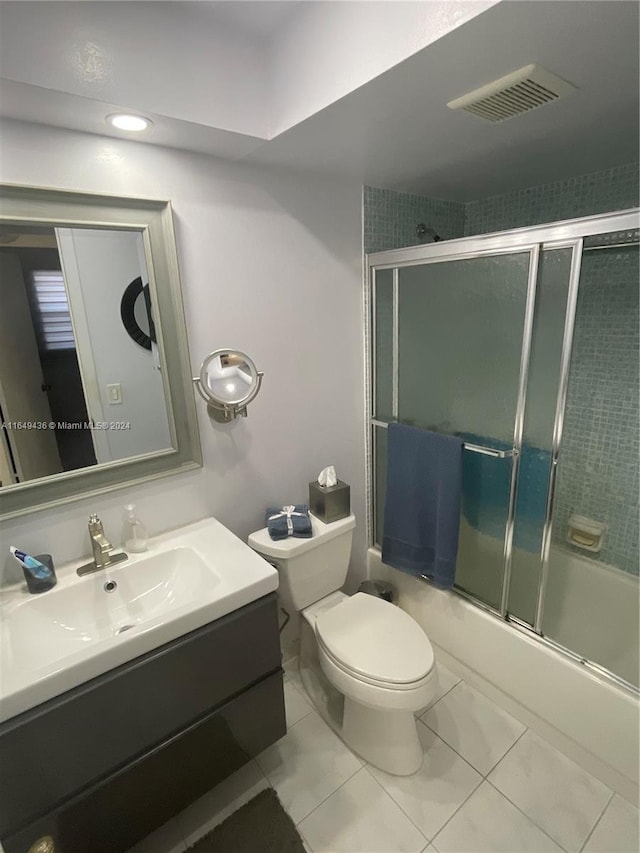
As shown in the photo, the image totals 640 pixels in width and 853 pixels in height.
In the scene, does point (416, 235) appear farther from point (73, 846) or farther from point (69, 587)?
point (73, 846)

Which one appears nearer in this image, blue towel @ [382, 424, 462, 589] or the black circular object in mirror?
the black circular object in mirror

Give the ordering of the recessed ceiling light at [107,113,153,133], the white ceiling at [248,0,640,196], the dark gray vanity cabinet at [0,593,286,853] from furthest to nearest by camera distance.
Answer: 1. the recessed ceiling light at [107,113,153,133]
2. the dark gray vanity cabinet at [0,593,286,853]
3. the white ceiling at [248,0,640,196]

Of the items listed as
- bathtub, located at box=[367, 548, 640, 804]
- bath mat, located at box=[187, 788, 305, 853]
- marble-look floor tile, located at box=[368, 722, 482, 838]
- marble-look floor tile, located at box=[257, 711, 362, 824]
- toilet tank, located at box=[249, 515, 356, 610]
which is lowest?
marble-look floor tile, located at box=[368, 722, 482, 838]

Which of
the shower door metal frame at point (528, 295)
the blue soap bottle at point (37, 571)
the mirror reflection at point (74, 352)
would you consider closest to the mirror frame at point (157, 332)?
the mirror reflection at point (74, 352)

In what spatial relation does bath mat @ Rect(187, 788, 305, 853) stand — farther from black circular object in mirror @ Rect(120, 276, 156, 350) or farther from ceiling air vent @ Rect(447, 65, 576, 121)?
ceiling air vent @ Rect(447, 65, 576, 121)

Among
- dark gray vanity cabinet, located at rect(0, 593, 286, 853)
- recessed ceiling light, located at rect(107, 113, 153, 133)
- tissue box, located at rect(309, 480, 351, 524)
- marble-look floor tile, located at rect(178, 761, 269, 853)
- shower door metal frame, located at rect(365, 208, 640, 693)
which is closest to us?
dark gray vanity cabinet, located at rect(0, 593, 286, 853)

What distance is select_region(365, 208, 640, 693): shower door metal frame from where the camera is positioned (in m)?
1.24

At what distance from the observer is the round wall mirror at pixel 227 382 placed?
1457 mm

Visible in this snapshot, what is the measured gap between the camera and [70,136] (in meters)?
1.14

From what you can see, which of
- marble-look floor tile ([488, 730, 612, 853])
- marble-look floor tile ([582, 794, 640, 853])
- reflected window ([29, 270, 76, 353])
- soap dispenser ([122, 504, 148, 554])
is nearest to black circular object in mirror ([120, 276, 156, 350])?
reflected window ([29, 270, 76, 353])

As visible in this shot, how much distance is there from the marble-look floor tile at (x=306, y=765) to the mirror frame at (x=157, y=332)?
1.10 m

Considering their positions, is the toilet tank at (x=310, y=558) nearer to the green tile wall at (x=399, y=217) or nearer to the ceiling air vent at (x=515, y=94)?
the green tile wall at (x=399, y=217)

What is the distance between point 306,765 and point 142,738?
71 cm

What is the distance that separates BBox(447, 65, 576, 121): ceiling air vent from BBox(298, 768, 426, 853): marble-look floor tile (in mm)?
2070
